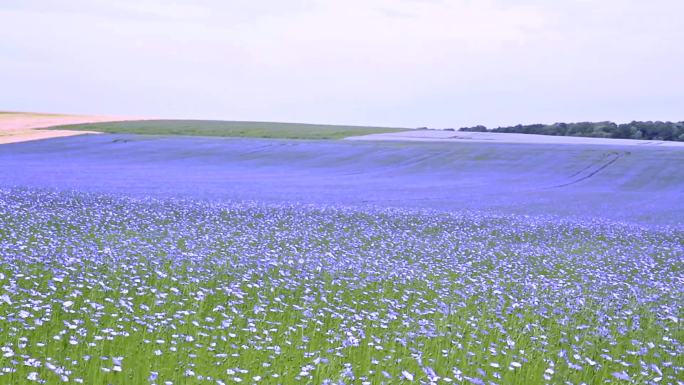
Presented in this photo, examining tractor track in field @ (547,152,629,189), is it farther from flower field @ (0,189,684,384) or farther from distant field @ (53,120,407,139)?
distant field @ (53,120,407,139)

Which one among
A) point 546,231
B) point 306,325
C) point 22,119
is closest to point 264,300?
point 306,325

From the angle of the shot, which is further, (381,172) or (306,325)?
(381,172)

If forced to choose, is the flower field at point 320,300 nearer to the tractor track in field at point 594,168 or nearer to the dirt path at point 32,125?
the tractor track in field at point 594,168

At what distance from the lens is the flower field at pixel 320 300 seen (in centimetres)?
710

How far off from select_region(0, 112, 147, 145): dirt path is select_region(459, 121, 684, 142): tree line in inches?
1502

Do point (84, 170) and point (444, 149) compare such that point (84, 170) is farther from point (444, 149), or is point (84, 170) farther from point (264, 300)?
point (264, 300)

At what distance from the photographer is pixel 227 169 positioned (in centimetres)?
4588

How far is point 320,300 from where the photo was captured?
33.8 feet

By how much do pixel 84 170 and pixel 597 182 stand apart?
1013 inches

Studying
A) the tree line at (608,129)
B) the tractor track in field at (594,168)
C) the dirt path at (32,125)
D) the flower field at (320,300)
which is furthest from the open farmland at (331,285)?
the tree line at (608,129)

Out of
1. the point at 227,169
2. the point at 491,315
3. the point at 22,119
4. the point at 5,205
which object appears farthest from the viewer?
the point at 22,119

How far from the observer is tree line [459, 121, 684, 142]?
251 feet

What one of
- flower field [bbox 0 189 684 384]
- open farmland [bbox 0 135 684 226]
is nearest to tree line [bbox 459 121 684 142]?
open farmland [bbox 0 135 684 226]

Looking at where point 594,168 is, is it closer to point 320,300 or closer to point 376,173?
point 376,173
